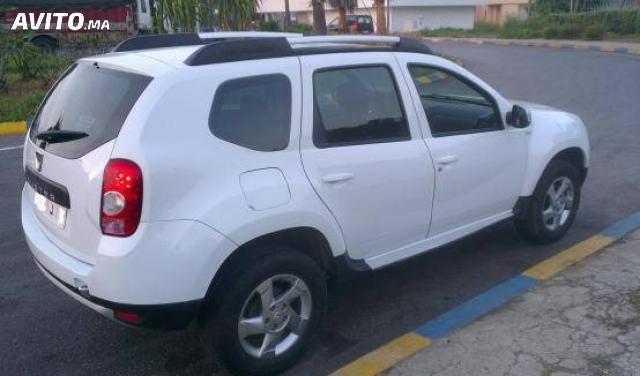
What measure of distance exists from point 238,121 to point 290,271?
0.82m

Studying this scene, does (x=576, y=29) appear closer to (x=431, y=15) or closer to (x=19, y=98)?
(x=431, y=15)

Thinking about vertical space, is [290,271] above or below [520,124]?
below

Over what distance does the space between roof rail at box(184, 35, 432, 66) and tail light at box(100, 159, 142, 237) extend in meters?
0.65

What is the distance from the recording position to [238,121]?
134 inches

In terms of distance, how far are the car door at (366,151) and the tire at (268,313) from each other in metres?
0.37

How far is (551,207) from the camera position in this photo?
17.5ft

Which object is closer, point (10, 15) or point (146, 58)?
point (146, 58)

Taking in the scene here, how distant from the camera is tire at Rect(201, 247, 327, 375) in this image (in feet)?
10.8

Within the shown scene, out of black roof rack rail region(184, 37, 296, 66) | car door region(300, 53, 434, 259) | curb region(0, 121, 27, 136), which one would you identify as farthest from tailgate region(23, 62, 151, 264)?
curb region(0, 121, 27, 136)

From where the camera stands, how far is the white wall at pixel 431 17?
176ft

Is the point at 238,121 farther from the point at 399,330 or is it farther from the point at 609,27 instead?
the point at 609,27

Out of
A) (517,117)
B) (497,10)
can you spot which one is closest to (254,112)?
(517,117)

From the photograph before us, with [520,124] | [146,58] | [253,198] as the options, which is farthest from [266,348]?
[520,124]

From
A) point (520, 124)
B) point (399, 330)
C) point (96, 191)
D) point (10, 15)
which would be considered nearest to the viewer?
point (96, 191)
